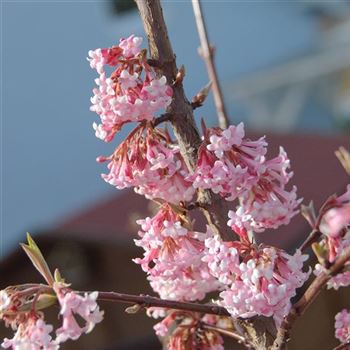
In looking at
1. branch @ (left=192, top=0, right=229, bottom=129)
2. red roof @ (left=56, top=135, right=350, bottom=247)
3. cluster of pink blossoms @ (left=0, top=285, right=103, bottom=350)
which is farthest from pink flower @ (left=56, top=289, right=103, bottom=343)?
red roof @ (left=56, top=135, right=350, bottom=247)

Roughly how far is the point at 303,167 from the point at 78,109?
257 centimetres

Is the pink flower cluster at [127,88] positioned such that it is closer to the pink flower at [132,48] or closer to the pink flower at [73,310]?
the pink flower at [132,48]

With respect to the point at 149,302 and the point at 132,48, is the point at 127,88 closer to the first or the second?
the point at 132,48

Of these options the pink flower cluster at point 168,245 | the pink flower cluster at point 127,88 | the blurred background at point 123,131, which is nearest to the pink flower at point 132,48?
the pink flower cluster at point 127,88

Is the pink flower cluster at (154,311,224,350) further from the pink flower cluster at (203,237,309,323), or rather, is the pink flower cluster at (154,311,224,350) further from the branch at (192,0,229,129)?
the branch at (192,0,229,129)

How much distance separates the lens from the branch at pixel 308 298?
43 centimetres

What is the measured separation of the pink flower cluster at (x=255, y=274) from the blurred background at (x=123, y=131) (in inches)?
34.7

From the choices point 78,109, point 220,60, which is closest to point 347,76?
point 220,60

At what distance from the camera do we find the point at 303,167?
1824 mm

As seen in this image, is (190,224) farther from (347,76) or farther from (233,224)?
(347,76)

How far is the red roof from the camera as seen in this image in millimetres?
1668

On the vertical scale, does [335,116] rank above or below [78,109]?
below

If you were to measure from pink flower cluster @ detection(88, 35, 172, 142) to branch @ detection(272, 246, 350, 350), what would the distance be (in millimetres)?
153

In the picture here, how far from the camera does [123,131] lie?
3.61m
